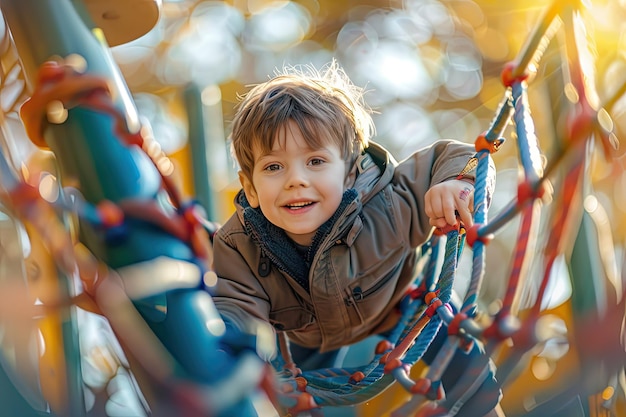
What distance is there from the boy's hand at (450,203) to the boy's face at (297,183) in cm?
12

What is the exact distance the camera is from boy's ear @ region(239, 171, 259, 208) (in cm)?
103

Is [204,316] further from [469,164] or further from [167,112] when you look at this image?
[167,112]

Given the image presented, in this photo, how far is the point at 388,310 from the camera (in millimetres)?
1085

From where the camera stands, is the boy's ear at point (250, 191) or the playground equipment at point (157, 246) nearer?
the playground equipment at point (157, 246)

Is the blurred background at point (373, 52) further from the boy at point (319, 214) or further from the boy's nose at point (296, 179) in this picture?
the boy's nose at point (296, 179)

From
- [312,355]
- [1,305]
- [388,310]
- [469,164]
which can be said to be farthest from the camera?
[312,355]

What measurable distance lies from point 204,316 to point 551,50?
50cm

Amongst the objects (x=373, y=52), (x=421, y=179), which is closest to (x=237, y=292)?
(x=421, y=179)

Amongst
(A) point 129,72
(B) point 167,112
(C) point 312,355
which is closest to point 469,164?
(C) point 312,355

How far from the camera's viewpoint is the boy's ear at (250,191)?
1.03 meters

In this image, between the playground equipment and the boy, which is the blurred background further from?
the playground equipment

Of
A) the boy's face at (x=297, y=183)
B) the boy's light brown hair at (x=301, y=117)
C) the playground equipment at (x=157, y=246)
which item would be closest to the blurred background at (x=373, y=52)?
the boy's light brown hair at (x=301, y=117)

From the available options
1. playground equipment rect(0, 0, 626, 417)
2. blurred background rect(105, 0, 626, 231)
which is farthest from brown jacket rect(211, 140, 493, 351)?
blurred background rect(105, 0, 626, 231)

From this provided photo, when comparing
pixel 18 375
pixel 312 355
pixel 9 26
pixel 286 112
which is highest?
pixel 9 26
